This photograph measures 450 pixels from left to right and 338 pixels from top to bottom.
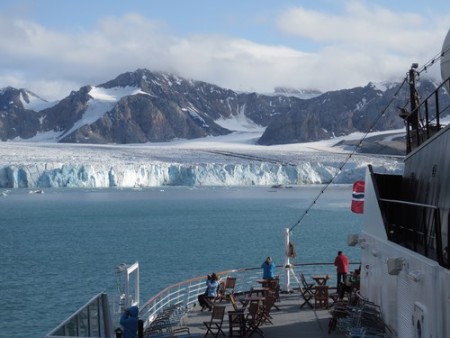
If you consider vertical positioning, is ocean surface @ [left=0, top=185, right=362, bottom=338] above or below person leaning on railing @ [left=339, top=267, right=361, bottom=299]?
below

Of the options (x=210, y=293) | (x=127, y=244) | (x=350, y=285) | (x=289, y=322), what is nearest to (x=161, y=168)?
(x=127, y=244)

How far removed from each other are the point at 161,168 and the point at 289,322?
90.3 m

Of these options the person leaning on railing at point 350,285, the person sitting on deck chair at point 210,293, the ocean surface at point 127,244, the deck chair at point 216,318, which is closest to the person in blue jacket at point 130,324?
the deck chair at point 216,318

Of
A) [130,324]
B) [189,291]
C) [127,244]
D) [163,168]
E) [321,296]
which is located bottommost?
[127,244]

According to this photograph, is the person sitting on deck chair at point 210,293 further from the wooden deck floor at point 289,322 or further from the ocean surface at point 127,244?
the ocean surface at point 127,244

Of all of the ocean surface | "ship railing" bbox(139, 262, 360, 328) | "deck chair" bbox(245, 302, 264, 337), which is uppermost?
"deck chair" bbox(245, 302, 264, 337)

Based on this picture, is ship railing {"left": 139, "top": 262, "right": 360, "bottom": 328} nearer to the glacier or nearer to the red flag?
the red flag

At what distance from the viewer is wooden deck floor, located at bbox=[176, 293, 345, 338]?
10.9 metres

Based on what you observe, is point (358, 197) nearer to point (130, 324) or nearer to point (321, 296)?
point (321, 296)

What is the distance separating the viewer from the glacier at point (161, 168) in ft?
301

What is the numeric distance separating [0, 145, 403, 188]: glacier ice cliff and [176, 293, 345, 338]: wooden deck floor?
7371 centimetres

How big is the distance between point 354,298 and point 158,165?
9057 cm

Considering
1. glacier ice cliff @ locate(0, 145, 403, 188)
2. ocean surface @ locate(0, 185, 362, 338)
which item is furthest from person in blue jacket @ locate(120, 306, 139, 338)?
glacier ice cliff @ locate(0, 145, 403, 188)

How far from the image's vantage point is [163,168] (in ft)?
334
